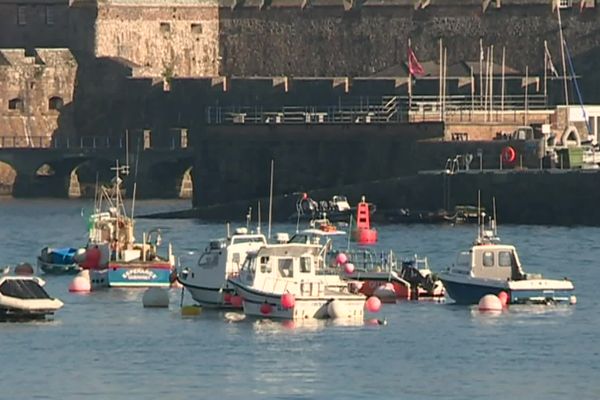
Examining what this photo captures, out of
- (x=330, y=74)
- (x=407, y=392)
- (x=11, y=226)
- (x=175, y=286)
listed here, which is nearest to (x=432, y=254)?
(x=175, y=286)

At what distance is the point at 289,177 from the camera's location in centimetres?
11200

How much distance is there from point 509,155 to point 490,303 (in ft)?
105

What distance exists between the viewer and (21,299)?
240 feet

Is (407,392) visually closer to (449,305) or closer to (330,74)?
(449,305)

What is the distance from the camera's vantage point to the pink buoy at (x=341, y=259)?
257 feet

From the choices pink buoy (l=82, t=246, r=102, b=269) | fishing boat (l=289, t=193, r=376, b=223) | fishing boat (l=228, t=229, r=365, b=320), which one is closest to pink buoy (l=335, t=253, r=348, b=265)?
fishing boat (l=228, t=229, r=365, b=320)

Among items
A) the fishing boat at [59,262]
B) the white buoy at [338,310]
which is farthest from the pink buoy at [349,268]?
the fishing boat at [59,262]

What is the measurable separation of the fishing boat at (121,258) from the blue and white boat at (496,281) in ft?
23.2

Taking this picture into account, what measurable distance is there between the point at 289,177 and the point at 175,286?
102 ft

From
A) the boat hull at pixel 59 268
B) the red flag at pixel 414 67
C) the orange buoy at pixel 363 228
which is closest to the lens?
the boat hull at pixel 59 268

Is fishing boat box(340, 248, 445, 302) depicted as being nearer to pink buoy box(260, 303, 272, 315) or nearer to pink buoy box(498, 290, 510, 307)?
Result: pink buoy box(498, 290, 510, 307)

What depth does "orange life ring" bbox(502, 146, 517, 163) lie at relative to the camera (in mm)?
106625

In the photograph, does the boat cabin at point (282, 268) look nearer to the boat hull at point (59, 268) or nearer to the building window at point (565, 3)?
the boat hull at point (59, 268)

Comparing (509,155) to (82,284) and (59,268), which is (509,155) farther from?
(82,284)
